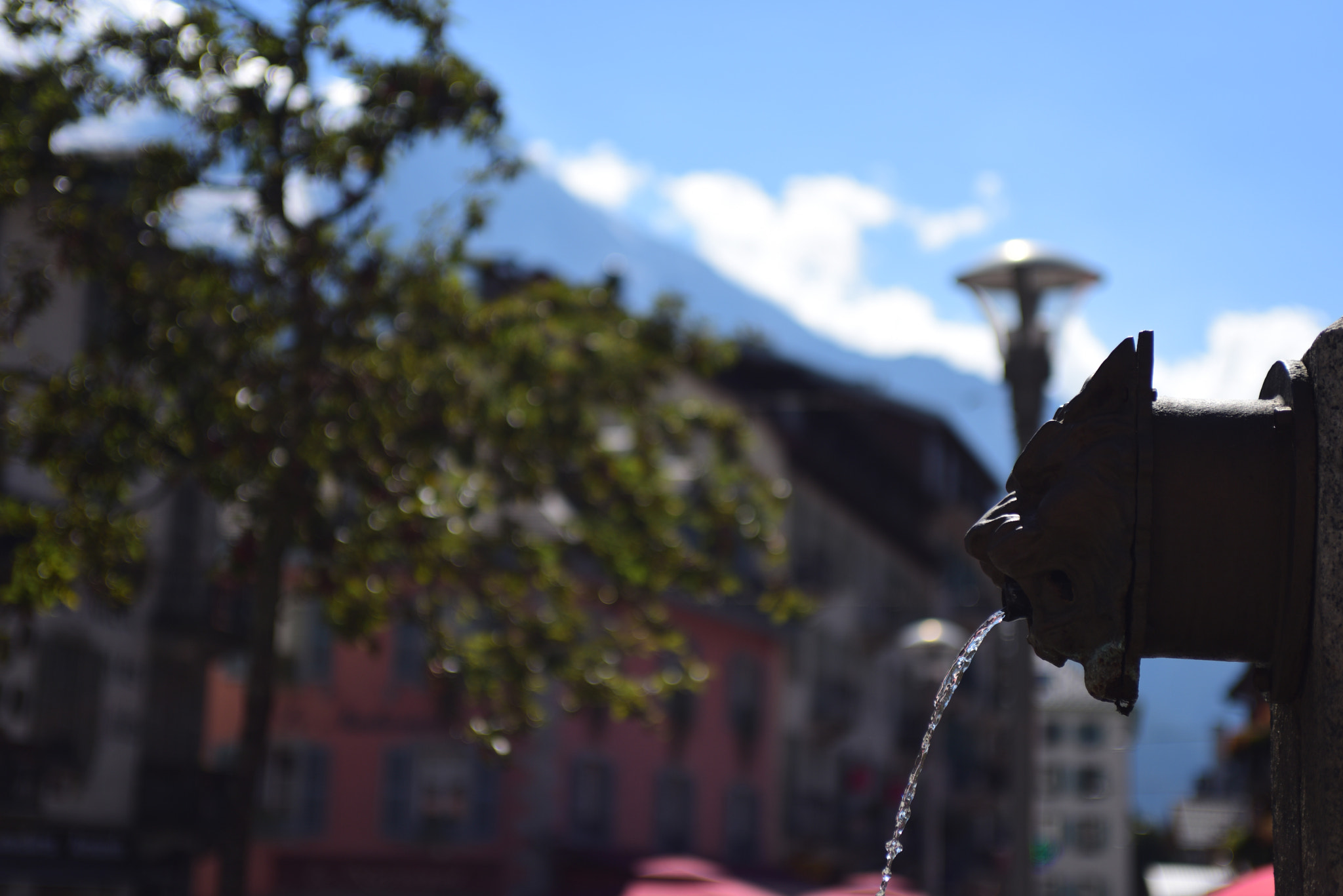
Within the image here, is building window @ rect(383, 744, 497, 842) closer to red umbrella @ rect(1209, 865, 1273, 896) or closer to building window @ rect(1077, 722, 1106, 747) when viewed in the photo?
red umbrella @ rect(1209, 865, 1273, 896)

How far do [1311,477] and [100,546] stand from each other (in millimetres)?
9437

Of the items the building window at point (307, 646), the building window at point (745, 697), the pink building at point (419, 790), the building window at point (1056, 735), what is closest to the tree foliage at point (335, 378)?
the pink building at point (419, 790)

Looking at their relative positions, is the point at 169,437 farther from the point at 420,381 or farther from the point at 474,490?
the point at 474,490

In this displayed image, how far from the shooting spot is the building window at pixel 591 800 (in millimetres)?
30625

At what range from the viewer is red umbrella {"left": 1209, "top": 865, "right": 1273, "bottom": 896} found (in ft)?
22.0

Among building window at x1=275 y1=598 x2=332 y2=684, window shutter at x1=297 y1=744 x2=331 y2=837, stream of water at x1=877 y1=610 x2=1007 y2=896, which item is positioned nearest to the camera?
stream of water at x1=877 y1=610 x2=1007 y2=896

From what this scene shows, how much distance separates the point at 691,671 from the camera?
14219 millimetres

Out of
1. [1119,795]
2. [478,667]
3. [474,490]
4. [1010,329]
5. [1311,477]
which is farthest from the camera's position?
[1119,795]

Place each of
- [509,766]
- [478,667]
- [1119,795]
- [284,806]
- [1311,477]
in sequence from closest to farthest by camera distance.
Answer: [1311,477], [509,766], [478,667], [284,806], [1119,795]

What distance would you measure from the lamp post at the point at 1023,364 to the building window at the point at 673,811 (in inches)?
946

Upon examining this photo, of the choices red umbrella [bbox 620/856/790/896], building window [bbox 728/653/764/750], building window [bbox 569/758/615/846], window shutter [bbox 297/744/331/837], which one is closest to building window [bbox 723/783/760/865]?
building window [bbox 728/653/764/750]

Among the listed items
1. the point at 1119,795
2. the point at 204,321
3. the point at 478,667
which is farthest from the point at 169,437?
the point at 1119,795

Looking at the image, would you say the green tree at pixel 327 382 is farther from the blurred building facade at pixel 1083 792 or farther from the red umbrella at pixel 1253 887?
the blurred building facade at pixel 1083 792

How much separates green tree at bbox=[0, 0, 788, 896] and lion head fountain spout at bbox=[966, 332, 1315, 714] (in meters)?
8.40
